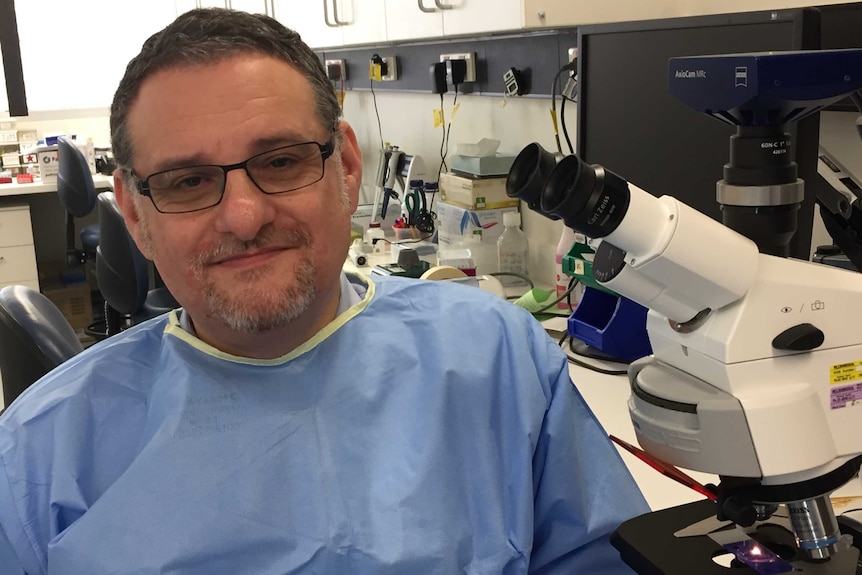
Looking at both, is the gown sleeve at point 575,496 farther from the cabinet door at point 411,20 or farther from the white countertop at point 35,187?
the white countertop at point 35,187

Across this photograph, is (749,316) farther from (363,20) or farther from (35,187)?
(35,187)

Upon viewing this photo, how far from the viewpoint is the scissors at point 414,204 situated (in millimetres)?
2867

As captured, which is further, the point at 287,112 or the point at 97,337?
the point at 97,337

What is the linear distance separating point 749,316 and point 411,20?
1850 millimetres

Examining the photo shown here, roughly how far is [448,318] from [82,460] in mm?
466

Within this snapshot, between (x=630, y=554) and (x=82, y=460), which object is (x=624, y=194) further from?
(x=82, y=460)

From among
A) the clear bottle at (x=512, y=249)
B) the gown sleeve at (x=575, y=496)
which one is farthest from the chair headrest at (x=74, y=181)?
the gown sleeve at (x=575, y=496)

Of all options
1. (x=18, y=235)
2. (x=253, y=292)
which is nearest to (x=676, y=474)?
(x=253, y=292)

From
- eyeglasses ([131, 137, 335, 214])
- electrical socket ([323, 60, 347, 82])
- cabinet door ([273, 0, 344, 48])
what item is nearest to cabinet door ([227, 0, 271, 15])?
cabinet door ([273, 0, 344, 48])

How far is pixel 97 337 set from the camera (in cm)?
428

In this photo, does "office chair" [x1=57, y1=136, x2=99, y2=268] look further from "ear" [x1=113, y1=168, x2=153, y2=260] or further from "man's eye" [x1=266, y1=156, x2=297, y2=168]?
"man's eye" [x1=266, y1=156, x2=297, y2=168]

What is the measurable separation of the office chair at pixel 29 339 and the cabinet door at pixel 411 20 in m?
1.19

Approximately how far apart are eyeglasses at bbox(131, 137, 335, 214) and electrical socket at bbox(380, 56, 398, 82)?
2.29 meters

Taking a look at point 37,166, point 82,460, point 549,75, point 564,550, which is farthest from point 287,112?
point 37,166
